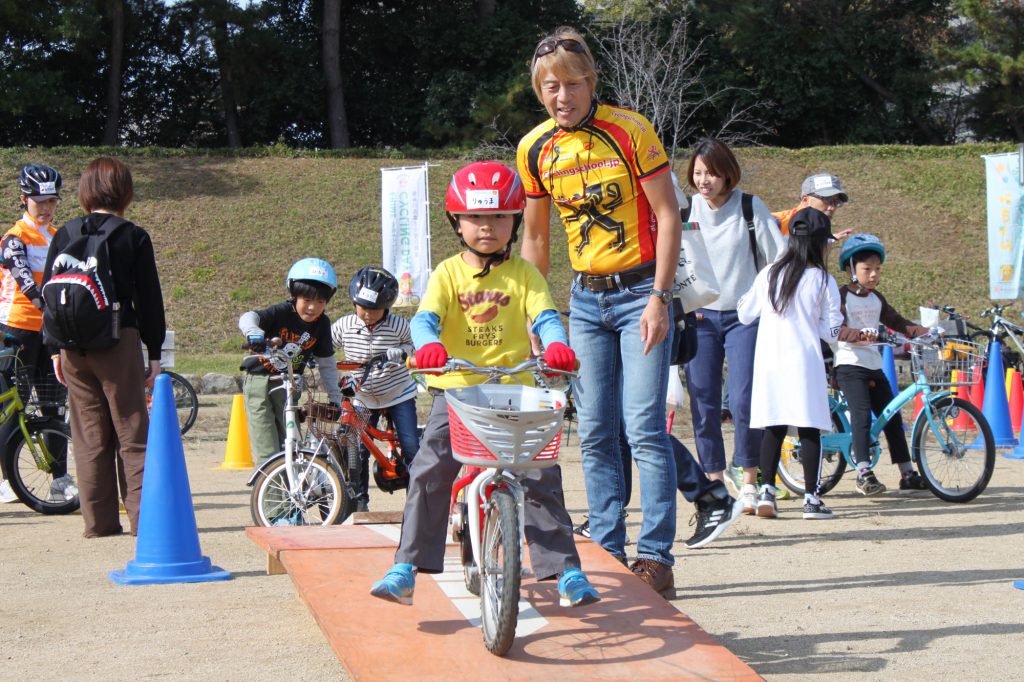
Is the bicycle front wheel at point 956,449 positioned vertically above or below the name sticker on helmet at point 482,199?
below

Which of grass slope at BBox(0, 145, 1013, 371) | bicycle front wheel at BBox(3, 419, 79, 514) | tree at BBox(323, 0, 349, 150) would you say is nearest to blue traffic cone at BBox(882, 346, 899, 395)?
bicycle front wheel at BBox(3, 419, 79, 514)

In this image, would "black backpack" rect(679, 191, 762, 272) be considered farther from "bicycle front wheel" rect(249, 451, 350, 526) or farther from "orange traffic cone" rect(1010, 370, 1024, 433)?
"orange traffic cone" rect(1010, 370, 1024, 433)

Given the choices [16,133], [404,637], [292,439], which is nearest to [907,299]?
[292,439]

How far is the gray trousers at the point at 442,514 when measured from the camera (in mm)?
4457

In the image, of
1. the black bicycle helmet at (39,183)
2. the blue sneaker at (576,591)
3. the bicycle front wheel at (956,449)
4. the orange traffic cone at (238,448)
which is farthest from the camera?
the orange traffic cone at (238,448)

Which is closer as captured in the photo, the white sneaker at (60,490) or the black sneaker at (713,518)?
the black sneaker at (713,518)

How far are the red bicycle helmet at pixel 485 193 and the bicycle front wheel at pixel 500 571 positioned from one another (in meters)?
0.94

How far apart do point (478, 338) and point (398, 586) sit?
0.94 m

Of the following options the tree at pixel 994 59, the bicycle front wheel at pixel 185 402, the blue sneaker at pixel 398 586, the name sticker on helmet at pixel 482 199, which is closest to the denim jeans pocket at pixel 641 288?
the name sticker on helmet at pixel 482 199

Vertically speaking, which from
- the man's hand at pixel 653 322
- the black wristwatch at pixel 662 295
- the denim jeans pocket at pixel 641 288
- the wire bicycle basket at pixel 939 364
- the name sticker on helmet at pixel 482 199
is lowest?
the wire bicycle basket at pixel 939 364

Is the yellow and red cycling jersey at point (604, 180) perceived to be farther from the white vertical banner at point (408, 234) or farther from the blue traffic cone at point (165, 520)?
the white vertical banner at point (408, 234)

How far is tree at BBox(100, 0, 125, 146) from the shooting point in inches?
1356

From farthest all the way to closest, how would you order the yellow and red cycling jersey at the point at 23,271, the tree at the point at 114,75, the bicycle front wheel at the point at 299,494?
the tree at the point at 114,75 → the yellow and red cycling jersey at the point at 23,271 → the bicycle front wheel at the point at 299,494

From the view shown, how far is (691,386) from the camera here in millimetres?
7465
